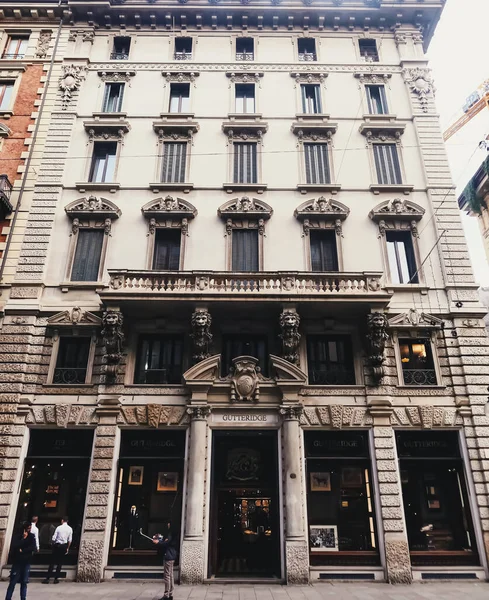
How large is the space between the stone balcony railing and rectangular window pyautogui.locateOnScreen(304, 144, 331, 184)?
5.45 m

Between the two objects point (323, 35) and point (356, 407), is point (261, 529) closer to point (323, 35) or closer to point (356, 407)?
point (356, 407)

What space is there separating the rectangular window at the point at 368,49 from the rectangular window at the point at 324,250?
10979 mm

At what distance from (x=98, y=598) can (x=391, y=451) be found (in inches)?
391

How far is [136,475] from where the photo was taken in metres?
14.3

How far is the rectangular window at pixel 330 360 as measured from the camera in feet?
50.0

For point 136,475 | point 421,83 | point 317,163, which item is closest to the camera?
point 136,475

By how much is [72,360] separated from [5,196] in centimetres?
759

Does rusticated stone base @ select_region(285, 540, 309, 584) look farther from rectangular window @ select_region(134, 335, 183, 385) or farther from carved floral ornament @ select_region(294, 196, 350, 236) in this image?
carved floral ornament @ select_region(294, 196, 350, 236)

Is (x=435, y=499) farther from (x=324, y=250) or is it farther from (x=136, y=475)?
(x=136, y=475)

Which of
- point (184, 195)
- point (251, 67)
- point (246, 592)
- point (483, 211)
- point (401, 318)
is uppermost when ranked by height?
point (251, 67)

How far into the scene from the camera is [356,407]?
14750mm

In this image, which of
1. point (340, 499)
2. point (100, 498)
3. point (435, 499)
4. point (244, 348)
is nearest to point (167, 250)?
point (244, 348)

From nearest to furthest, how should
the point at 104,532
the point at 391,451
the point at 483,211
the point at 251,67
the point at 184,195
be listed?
the point at 104,532, the point at 391,451, the point at 184,195, the point at 251,67, the point at 483,211

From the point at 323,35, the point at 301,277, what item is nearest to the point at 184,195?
the point at 301,277
